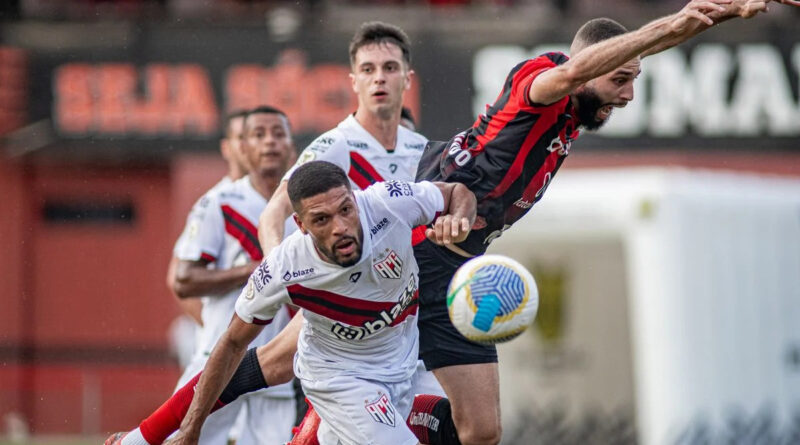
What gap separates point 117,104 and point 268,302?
1514cm

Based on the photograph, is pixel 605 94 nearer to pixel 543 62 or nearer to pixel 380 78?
pixel 543 62

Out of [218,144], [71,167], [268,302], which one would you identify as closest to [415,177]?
[268,302]

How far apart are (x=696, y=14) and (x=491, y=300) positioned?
1.56m

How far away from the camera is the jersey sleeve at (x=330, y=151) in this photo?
725 centimetres

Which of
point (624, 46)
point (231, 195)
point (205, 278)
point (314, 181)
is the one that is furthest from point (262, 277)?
point (231, 195)

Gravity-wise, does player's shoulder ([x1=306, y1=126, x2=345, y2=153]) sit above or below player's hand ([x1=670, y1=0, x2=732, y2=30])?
below

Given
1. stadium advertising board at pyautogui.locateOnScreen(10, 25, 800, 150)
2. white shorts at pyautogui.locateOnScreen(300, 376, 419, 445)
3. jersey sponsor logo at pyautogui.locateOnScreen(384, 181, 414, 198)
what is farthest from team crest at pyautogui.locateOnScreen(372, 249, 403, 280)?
stadium advertising board at pyautogui.locateOnScreen(10, 25, 800, 150)

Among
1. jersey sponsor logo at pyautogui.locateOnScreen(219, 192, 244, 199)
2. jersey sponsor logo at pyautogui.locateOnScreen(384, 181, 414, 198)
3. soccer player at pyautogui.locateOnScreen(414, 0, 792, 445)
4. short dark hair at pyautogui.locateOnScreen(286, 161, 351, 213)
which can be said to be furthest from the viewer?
jersey sponsor logo at pyautogui.locateOnScreen(219, 192, 244, 199)

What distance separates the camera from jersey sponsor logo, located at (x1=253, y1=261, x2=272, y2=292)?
6207 millimetres

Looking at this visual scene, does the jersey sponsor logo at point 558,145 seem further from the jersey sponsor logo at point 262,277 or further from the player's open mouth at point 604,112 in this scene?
the jersey sponsor logo at point 262,277

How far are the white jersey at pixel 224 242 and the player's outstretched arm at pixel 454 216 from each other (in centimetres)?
216

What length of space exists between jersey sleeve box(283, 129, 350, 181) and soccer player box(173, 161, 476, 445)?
0.91 meters

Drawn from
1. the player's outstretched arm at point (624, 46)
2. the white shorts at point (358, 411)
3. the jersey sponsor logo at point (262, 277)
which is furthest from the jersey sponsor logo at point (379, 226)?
the player's outstretched arm at point (624, 46)

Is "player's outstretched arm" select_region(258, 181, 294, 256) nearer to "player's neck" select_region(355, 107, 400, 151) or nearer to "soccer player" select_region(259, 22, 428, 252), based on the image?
"soccer player" select_region(259, 22, 428, 252)
